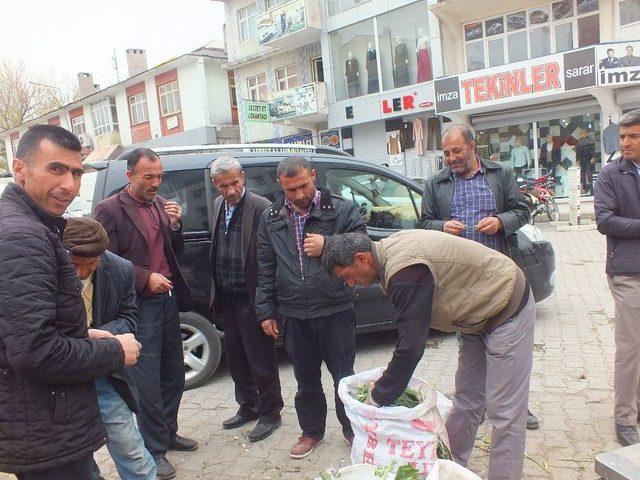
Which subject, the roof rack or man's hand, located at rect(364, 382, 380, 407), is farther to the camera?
the roof rack

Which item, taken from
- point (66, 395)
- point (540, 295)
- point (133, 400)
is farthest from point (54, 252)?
point (540, 295)

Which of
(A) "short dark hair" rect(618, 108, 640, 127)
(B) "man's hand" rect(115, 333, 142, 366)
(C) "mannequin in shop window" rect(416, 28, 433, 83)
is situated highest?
(C) "mannequin in shop window" rect(416, 28, 433, 83)

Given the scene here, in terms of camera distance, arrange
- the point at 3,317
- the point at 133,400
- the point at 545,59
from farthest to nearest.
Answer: the point at 545,59
the point at 133,400
the point at 3,317

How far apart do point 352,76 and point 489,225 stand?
16.9 meters

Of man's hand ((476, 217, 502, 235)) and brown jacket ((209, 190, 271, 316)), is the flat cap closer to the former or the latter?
brown jacket ((209, 190, 271, 316))

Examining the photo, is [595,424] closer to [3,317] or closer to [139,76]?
[3,317]

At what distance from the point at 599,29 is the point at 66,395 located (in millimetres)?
16368

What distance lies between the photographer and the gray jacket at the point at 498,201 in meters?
3.13

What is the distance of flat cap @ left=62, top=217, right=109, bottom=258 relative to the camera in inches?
82.4

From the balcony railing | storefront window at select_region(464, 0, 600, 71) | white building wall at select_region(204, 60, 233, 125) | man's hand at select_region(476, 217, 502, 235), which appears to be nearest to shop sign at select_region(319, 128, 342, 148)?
the balcony railing

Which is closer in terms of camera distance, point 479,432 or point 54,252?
point 54,252

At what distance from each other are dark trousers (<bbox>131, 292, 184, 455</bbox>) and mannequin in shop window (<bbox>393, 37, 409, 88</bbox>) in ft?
52.3

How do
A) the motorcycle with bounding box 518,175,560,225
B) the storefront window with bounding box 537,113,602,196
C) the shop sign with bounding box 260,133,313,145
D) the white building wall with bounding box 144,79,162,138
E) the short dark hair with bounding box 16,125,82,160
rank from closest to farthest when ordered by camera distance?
1. the short dark hair with bounding box 16,125,82,160
2. the motorcycle with bounding box 518,175,560,225
3. the storefront window with bounding box 537,113,602,196
4. the shop sign with bounding box 260,133,313,145
5. the white building wall with bounding box 144,79,162,138

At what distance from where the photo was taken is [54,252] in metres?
1.61
